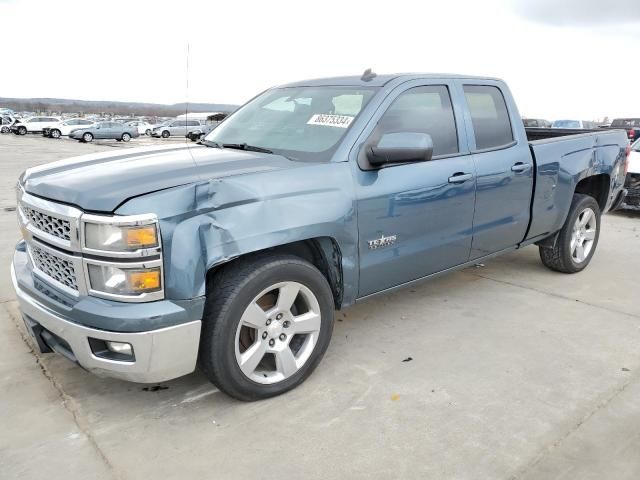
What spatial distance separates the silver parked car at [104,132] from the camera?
36.5 metres

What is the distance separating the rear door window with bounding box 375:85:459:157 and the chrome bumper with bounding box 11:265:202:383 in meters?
1.78

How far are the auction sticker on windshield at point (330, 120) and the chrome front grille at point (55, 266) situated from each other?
5.71ft

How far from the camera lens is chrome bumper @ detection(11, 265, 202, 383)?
2502 millimetres

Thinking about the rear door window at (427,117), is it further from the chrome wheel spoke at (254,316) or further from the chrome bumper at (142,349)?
the chrome bumper at (142,349)

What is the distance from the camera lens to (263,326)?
2912mm

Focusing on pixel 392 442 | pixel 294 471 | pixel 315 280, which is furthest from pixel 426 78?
pixel 294 471

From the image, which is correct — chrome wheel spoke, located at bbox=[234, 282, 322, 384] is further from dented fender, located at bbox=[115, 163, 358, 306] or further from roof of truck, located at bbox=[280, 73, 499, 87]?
roof of truck, located at bbox=[280, 73, 499, 87]

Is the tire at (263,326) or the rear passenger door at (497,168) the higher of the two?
the rear passenger door at (497,168)

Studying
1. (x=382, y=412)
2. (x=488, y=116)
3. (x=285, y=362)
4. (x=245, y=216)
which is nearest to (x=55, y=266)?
(x=245, y=216)

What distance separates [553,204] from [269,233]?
121 inches

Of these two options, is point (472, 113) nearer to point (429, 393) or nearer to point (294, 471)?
point (429, 393)

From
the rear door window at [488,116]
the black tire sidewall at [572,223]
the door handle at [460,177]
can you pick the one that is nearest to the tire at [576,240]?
the black tire sidewall at [572,223]

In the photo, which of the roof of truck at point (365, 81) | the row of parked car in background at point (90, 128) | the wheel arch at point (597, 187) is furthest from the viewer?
the row of parked car in background at point (90, 128)

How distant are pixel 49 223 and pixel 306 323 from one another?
1.46 m
